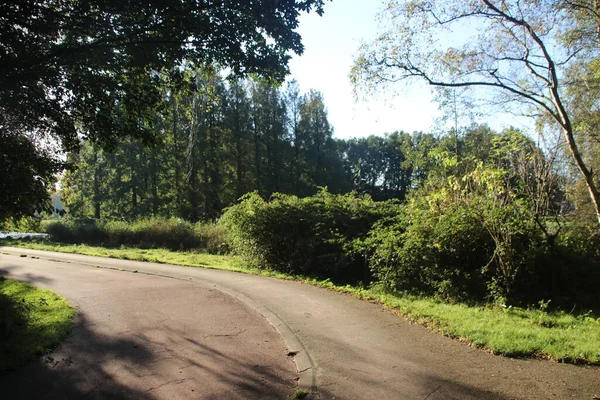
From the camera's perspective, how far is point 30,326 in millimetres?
6680

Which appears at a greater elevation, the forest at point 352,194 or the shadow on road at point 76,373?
the forest at point 352,194

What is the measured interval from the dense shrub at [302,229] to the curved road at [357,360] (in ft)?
12.7

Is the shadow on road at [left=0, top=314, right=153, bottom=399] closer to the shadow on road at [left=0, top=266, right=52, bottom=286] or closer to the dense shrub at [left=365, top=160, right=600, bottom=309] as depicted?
the shadow on road at [left=0, top=266, right=52, bottom=286]

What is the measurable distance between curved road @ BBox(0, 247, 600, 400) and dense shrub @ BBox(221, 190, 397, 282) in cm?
388

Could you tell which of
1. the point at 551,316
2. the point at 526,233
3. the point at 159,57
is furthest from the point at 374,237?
the point at 159,57

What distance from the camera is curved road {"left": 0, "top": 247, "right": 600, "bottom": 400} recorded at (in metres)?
4.28

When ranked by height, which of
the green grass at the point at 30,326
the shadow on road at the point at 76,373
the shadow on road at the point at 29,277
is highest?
the green grass at the point at 30,326

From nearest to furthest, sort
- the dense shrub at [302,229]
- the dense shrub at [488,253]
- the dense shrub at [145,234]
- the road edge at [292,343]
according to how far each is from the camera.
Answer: the road edge at [292,343]
the dense shrub at [488,253]
the dense shrub at [302,229]
the dense shrub at [145,234]

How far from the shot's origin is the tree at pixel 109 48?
254 inches

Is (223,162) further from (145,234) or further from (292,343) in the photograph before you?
(292,343)

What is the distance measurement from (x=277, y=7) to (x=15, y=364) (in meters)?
6.28

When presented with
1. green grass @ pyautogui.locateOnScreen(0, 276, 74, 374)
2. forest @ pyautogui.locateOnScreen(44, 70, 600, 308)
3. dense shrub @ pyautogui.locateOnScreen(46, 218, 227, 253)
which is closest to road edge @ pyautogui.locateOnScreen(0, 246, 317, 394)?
green grass @ pyautogui.locateOnScreen(0, 276, 74, 374)

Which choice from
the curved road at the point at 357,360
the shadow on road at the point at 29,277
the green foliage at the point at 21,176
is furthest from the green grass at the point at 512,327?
the shadow on road at the point at 29,277

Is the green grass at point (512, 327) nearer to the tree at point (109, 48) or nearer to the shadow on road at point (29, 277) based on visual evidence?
the tree at point (109, 48)
